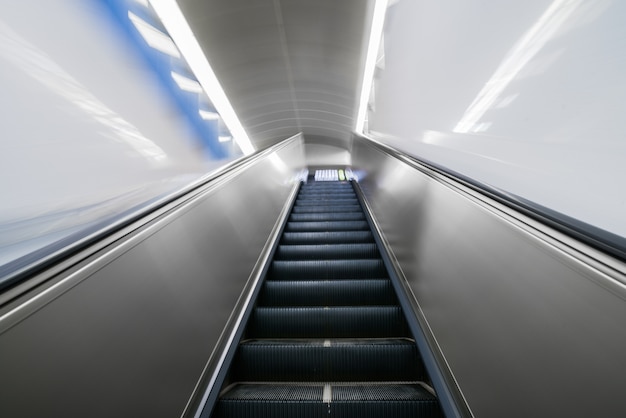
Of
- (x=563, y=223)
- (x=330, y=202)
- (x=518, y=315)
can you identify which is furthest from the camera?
(x=330, y=202)

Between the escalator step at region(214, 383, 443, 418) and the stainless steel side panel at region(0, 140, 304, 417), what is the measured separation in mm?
290

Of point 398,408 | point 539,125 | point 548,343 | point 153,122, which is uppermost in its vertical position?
point 153,122

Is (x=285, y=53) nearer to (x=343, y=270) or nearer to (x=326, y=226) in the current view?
(x=326, y=226)

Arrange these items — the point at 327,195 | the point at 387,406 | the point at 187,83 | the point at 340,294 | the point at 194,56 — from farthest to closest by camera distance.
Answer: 1. the point at 187,83
2. the point at 194,56
3. the point at 327,195
4. the point at 340,294
5. the point at 387,406

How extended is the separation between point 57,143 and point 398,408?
3874 millimetres

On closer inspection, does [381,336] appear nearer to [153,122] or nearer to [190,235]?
[190,235]

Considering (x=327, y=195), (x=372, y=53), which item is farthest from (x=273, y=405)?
(x=372, y=53)

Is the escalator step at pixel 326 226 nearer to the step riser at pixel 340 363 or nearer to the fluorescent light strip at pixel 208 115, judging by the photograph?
the step riser at pixel 340 363

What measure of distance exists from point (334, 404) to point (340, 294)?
1079 millimetres

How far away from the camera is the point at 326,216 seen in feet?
16.0

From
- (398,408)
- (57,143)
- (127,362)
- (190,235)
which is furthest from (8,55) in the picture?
(398,408)

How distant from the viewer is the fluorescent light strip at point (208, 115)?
30.8 ft

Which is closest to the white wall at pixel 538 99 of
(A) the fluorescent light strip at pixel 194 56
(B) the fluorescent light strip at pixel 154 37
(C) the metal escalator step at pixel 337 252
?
(C) the metal escalator step at pixel 337 252

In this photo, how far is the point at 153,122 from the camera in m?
5.91
